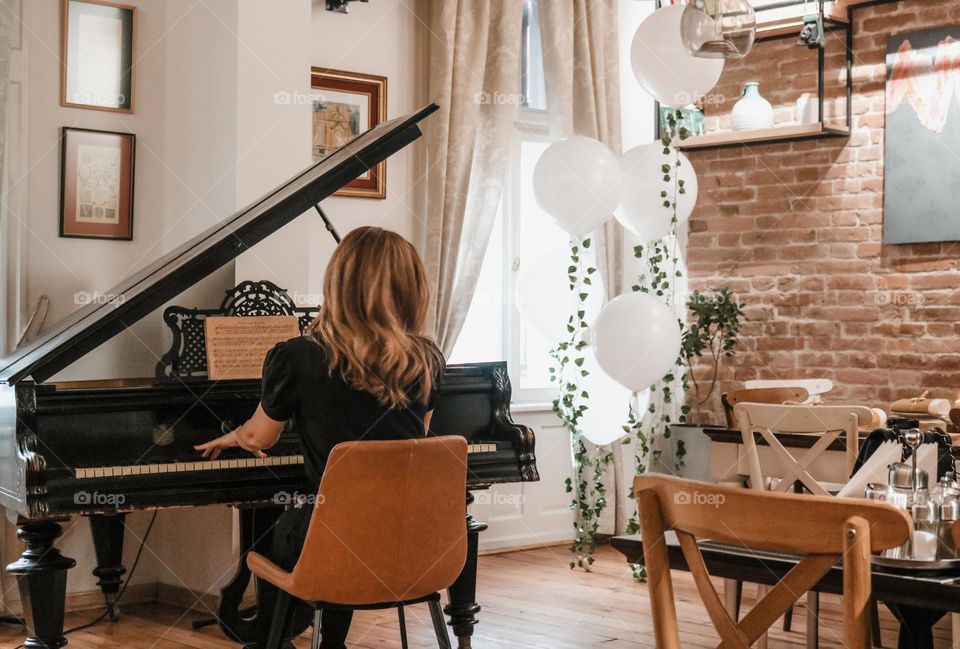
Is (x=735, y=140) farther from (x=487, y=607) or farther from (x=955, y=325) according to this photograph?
(x=487, y=607)

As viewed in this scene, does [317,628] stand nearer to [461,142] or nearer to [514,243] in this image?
[461,142]

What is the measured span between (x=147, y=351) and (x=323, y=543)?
2289 mm

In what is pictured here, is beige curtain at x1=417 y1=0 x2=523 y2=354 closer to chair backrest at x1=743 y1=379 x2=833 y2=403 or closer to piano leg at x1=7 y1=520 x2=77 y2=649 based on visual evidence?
chair backrest at x1=743 y1=379 x2=833 y2=403

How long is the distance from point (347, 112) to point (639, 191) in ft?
4.39

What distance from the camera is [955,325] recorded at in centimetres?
525

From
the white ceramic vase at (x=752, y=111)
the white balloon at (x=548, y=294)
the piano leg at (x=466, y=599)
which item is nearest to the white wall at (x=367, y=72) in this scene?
the white balloon at (x=548, y=294)

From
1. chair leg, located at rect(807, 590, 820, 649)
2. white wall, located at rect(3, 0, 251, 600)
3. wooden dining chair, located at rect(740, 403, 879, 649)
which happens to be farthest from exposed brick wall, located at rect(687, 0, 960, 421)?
white wall, located at rect(3, 0, 251, 600)

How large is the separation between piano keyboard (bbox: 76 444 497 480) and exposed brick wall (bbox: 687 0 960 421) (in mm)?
3266

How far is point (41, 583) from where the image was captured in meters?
2.91

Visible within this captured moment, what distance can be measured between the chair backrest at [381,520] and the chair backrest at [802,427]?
61.5 inches


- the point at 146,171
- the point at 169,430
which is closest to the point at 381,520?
the point at 169,430

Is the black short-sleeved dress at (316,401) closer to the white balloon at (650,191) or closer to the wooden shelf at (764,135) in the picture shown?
the white balloon at (650,191)

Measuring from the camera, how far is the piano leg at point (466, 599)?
11.5 feet

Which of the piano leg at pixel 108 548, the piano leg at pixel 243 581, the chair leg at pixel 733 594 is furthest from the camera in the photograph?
the piano leg at pixel 108 548
